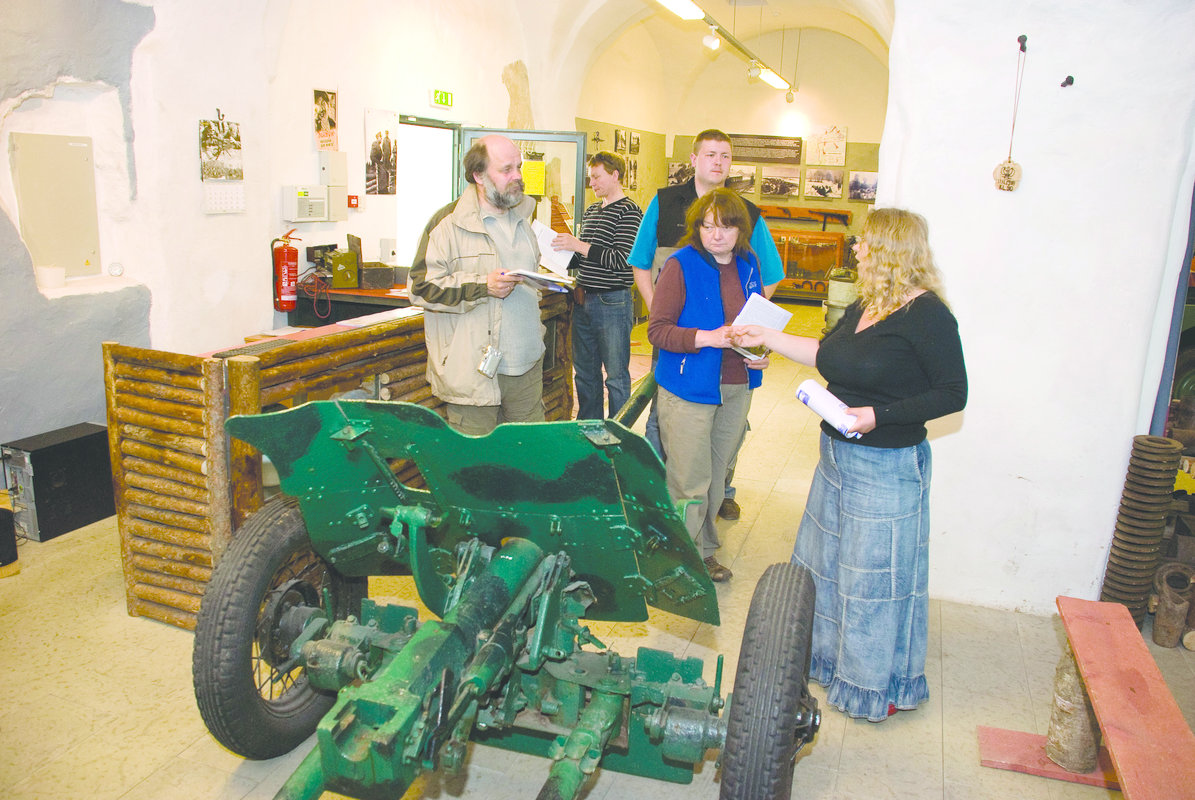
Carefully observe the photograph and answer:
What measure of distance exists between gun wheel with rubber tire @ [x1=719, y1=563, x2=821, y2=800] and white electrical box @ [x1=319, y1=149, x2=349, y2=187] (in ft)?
18.3

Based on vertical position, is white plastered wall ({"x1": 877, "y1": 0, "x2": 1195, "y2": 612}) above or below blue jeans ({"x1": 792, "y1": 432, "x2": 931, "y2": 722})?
above

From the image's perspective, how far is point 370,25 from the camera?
23.5 ft

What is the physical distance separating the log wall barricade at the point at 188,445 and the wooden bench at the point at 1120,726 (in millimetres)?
2898

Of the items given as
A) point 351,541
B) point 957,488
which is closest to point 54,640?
point 351,541

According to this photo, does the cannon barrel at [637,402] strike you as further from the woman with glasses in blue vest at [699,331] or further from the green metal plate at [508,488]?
the green metal plate at [508,488]

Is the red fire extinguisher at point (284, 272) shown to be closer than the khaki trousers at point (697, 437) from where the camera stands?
No

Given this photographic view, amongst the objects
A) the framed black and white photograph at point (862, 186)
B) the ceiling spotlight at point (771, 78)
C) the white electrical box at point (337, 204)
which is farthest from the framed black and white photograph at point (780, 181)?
the white electrical box at point (337, 204)

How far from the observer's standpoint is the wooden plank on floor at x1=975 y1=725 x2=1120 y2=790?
305 cm

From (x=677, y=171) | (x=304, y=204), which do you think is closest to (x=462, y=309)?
(x=304, y=204)

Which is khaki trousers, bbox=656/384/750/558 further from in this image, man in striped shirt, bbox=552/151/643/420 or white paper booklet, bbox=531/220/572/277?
man in striped shirt, bbox=552/151/643/420

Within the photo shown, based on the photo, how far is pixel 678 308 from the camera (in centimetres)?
389

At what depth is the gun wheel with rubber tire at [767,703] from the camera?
7.13 ft

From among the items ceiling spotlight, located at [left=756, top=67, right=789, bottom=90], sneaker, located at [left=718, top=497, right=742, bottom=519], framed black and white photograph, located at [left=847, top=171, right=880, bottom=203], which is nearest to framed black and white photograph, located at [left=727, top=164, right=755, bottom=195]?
framed black and white photograph, located at [left=847, top=171, right=880, bottom=203]

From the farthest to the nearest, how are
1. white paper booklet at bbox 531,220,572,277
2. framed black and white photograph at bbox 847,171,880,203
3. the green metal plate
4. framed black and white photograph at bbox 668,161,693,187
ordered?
framed black and white photograph at bbox 668,161,693,187 → framed black and white photograph at bbox 847,171,880,203 → white paper booklet at bbox 531,220,572,277 → the green metal plate
